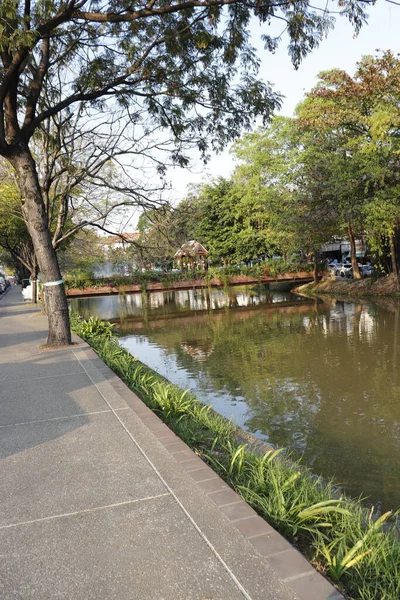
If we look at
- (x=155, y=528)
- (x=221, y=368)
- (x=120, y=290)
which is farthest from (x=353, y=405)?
(x=120, y=290)

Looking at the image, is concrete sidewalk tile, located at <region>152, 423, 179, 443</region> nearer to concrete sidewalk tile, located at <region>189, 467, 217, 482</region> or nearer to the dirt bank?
concrete sidewalk tile, located at <region>189, 467, 217, 482</region>

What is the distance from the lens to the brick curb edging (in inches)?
99.1

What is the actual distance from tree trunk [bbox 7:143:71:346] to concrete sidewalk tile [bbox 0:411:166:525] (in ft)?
19.0

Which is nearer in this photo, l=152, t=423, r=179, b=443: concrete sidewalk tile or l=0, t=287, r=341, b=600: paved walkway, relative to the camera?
l=0, t=287, r=341, b=600: paved walkway

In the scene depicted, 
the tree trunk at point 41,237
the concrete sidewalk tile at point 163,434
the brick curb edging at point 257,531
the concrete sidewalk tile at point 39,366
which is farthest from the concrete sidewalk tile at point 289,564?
the tree trunk at point 41,237

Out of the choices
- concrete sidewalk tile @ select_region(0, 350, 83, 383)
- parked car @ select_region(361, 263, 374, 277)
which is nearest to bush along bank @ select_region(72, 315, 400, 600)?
concrete sidewalk tile @ select_region(0, 350, 83, 383)

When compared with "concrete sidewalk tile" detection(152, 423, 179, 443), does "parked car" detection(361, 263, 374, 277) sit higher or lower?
higher

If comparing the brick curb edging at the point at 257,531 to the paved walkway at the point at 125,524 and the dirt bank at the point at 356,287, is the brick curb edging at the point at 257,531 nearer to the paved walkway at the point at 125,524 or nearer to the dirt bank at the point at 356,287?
the paved walkway at the point at 125,524

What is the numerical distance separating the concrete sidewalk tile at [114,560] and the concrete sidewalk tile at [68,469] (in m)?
0.25

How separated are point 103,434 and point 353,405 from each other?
472 centimetres

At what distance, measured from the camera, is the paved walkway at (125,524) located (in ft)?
8.54

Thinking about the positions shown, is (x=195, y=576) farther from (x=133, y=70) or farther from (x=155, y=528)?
(x=133, y=70)

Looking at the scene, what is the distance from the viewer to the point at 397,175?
2184cm

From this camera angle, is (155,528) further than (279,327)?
No
